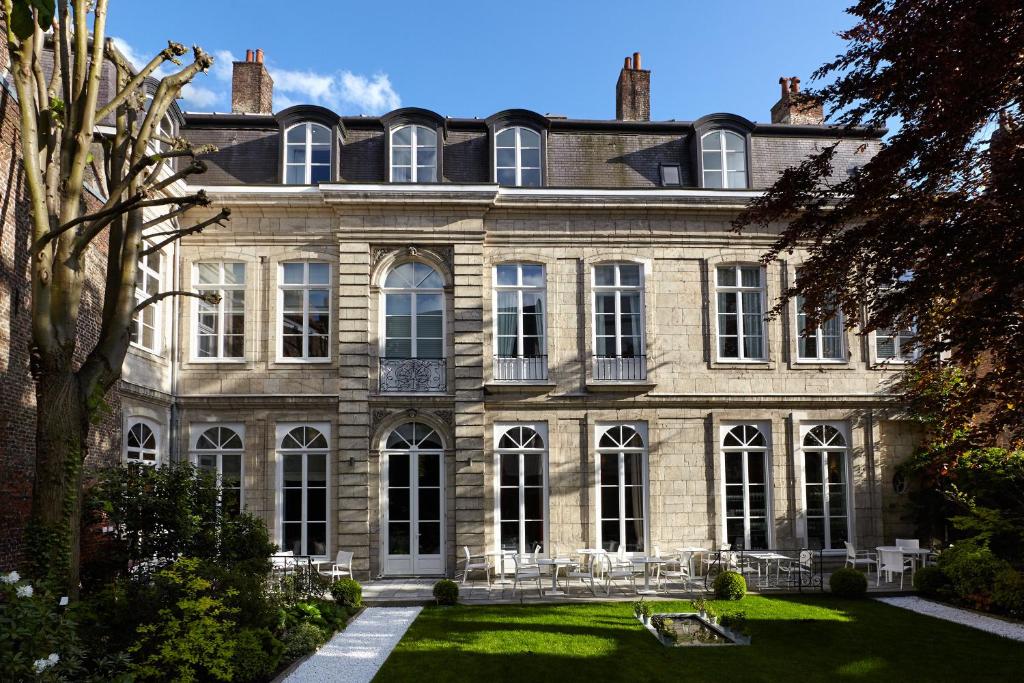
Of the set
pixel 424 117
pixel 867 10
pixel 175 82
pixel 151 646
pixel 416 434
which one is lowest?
pixel 151 646

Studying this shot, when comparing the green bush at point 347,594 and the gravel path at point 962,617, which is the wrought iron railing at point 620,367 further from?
the green bush at point 347,594

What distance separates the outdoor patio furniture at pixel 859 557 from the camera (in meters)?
14.0

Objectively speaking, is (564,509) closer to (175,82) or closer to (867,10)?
(175,82)

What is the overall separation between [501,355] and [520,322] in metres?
0.69

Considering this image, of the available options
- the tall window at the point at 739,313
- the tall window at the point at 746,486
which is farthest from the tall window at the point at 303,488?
the tall window at the point at 739,313

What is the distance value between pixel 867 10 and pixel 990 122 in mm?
1246

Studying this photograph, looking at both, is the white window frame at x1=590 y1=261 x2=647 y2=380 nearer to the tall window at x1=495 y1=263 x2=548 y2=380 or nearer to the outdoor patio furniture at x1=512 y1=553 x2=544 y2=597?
the tall window at x1=495 y1=263 x2=548 y2=380

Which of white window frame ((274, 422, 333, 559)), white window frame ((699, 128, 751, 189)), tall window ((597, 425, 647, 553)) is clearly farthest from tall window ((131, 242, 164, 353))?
white window frame ((699, 128, 751, 189))

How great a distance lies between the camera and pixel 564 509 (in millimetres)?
14938

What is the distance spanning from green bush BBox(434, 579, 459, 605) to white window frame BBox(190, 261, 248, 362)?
18.7 feet

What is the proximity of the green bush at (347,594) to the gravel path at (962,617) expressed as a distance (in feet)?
24.4

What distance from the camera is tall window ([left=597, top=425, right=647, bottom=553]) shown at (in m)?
15.1

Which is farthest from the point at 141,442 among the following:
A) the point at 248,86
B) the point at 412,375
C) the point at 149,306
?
the point at 248,86

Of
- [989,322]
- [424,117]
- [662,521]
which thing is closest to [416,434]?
[662,521]
